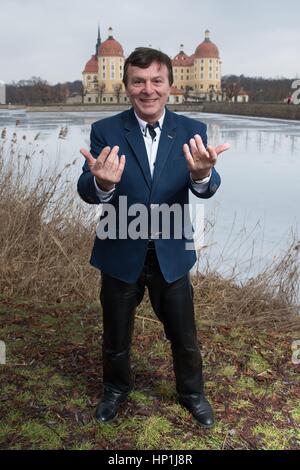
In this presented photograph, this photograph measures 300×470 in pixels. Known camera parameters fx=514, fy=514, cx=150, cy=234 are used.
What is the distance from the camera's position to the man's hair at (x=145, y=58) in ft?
6.09

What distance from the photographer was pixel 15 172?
492 centimetres

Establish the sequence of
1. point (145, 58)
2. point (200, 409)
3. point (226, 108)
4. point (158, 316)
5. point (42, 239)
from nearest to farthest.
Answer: point (145, 58)
point (158, 316)
point (200, 409)
point (42, 239)
point (226, 108)

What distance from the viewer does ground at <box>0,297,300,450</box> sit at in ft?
7.18

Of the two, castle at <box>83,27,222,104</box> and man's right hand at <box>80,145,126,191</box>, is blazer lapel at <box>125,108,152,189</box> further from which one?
castle at <box>83,27,222,104</box>

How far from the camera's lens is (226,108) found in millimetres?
32656

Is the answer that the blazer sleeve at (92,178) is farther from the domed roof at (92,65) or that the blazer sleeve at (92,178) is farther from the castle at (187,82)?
the domed roof at (92,65)

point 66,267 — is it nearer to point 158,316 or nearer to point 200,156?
point 158,316

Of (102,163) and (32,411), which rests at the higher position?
(102,163)

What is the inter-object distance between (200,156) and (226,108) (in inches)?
1267

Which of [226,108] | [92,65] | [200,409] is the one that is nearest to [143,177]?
[200,409]

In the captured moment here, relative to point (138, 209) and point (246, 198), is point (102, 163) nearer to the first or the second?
point (138, 209)

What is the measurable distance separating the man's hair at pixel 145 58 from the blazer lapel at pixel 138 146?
176mm

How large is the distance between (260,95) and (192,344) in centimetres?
3339
